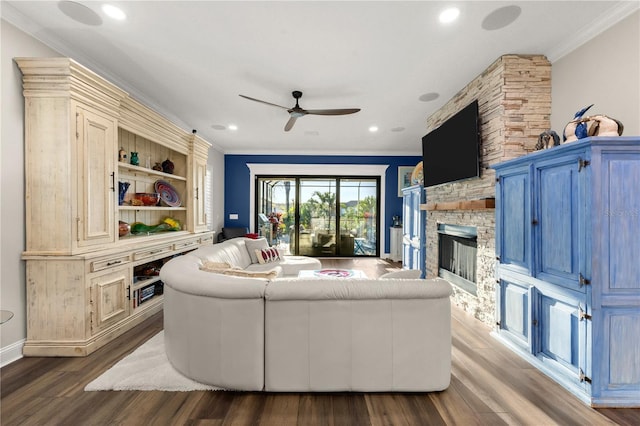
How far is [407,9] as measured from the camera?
2182 mm

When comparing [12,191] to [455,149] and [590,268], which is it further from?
[455,149]

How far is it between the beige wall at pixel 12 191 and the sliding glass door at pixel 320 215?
5204 mm

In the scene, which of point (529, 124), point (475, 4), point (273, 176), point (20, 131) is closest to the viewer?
point (475, 4)

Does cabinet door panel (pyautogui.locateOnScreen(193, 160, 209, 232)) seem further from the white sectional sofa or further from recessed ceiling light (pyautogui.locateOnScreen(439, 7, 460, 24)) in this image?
recessed ceiling light (pyautogui.locateOnScreen(439, 7, 460, 24))

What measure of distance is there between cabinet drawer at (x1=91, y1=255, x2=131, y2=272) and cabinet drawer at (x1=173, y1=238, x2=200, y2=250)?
100 cm

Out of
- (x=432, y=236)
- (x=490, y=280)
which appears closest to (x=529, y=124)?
(x=490, y=280)

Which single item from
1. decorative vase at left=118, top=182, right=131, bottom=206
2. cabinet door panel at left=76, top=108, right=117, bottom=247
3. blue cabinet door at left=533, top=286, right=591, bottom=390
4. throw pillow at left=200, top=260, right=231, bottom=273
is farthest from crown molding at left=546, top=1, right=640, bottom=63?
decorative vase at left=118, top=182, right=131, bottom=206

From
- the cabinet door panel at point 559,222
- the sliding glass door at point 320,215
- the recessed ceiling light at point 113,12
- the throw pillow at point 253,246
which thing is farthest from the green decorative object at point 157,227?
the cabinet door panel at point 559,222

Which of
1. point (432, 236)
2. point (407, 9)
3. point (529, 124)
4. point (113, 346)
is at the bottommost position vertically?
point (113, 346)

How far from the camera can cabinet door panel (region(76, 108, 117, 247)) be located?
2.47 m

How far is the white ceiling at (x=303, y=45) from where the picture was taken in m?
2.21

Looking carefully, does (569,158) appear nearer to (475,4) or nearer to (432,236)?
(475,4)

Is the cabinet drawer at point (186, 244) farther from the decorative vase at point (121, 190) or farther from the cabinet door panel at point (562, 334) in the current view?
the cabinet door panel at point (562, 334)

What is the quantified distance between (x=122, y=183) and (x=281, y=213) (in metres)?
4.36
